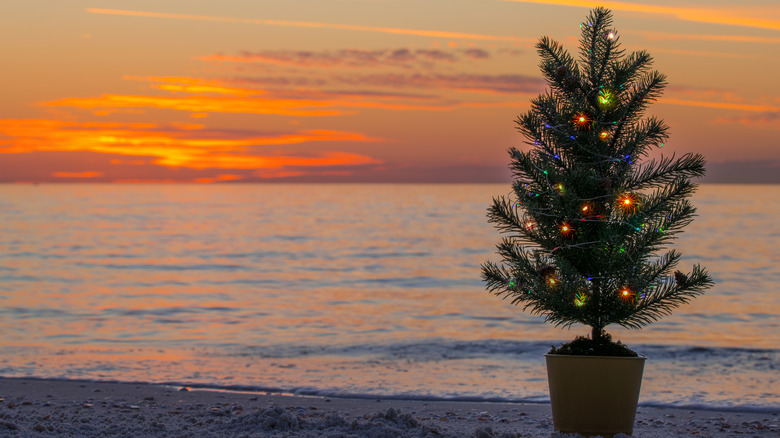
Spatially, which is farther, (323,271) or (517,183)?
(323,271)

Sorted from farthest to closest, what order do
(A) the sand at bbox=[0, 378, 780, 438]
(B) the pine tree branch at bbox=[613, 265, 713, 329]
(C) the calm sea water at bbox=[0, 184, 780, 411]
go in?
(C) the calm sea water at bbox=[0, 184, 780, 411] → (A) the sand at bbox=[0, 378, 780, 438] → (B) the pine tree branch at bbox=[613, 265, 713, 329]

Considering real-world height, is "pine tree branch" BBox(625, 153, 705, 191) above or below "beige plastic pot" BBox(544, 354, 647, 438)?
above

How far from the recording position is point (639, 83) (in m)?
6.22

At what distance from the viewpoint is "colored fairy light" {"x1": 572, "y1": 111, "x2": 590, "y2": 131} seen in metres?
6.06

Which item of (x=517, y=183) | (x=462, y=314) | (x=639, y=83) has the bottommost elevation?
(x=462, y=314)

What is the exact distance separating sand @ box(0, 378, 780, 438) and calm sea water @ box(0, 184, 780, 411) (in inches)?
28.9

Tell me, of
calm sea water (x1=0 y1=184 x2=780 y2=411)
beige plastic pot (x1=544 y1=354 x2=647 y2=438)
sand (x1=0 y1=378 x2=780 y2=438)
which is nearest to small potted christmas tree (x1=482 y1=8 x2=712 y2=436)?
beige plastic pot (x1=544 y1=354 x2=647 y2=438)

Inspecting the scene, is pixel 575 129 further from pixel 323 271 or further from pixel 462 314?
pixel 323 271

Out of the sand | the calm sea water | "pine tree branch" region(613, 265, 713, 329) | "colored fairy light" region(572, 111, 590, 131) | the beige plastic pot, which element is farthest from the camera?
the calm sea water

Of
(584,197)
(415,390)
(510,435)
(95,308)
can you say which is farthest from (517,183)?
(95,308)

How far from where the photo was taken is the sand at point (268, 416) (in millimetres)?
6340

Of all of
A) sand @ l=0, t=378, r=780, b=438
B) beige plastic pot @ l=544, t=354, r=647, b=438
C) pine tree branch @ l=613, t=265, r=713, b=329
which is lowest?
sand @ l=0, t=378, r=780, b=438

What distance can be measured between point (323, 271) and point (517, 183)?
21877mm

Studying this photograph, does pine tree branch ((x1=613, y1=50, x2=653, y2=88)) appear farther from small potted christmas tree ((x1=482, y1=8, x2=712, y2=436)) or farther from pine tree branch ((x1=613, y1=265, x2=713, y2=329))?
pine tree branch ((x1=613, y1=265, x2=713, y2=329))
